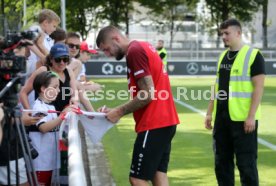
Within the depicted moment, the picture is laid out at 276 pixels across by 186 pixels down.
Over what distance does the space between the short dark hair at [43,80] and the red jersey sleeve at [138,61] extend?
3.06 feet

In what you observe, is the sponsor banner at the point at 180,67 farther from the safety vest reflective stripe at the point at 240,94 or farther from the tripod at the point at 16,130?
the tripod at the point at 16,130

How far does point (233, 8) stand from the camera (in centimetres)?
5931

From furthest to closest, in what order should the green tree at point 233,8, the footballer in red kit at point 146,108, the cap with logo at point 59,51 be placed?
the green tree at point 233,8
the cap with logo at point 59,51
the footballer in red kit at point 146,108

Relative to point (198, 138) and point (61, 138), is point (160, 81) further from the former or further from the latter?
point (198, 138)

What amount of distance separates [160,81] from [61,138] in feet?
3.56

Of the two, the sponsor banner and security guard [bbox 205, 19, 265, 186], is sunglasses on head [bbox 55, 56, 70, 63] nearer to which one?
security guard [bbox 205, 19, 265, 186]

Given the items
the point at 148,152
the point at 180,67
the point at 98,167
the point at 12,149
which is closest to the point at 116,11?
the point at 180,67

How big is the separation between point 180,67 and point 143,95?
32.5 m

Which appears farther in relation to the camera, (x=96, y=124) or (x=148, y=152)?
(x=96, y=124)

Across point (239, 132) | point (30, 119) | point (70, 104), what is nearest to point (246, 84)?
point (239, 132)

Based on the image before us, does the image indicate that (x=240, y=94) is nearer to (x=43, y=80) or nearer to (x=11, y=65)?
(x=43, y=80)

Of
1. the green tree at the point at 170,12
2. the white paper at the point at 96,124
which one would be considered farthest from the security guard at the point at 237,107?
the green tree at the point at 170,12

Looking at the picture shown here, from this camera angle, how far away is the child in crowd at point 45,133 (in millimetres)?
6609

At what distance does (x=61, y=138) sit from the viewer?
640cm
